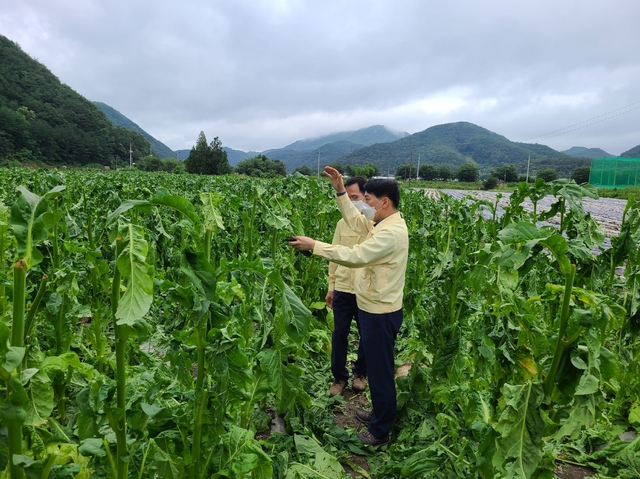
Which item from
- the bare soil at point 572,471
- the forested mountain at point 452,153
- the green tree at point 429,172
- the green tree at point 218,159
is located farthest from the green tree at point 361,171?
the forested mountain at point 452,153

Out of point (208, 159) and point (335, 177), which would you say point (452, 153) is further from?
point (335, 177)

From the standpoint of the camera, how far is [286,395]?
2.27 metres

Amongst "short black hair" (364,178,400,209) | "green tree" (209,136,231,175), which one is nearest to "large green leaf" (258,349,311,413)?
"short black hair" (364,178,400,209)

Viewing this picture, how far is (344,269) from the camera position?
4152 mm

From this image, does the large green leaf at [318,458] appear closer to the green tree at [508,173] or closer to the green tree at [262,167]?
the green tree at [262,167]

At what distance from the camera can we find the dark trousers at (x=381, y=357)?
3338 mm

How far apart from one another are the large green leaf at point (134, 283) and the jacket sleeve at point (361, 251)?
1973mm

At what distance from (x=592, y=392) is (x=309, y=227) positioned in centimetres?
637

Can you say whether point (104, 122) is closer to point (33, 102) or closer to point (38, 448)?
point (33, 102)

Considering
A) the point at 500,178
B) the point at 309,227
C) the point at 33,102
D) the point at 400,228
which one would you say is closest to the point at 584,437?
the point at 400,228

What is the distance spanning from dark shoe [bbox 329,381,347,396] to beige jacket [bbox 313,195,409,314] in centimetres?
137

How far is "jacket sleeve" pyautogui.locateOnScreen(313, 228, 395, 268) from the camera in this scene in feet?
10.2

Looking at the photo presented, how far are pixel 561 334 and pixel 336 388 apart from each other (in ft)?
10.3

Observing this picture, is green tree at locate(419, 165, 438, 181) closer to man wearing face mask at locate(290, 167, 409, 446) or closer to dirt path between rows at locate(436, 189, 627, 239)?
dirt path between rows at locate(436, 189, 627, 239)
